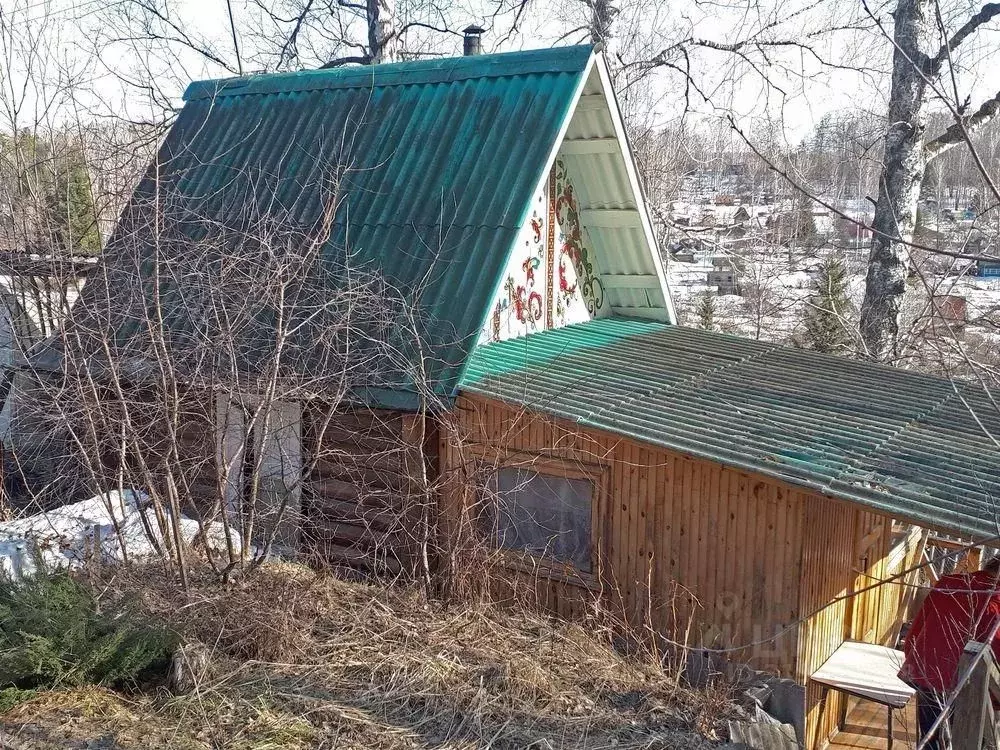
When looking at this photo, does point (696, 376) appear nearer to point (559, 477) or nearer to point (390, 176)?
point (559, 477)

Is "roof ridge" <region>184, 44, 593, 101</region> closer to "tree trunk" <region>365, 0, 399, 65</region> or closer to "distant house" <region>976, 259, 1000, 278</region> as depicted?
"distant house" <region>976, 259, 1000, 278</region>

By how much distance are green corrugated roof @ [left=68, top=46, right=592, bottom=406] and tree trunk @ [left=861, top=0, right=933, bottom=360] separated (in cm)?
575

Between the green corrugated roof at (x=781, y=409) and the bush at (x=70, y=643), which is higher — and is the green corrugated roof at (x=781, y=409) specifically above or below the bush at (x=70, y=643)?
above

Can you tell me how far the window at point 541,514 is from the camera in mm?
7984

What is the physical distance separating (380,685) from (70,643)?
205cm

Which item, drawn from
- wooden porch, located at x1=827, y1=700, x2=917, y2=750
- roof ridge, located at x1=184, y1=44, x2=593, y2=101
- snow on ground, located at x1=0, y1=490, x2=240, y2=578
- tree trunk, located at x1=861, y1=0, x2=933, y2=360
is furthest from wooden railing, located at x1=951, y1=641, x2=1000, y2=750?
tree trunk, located at x1=861, y1=0, x2=933, y2=360

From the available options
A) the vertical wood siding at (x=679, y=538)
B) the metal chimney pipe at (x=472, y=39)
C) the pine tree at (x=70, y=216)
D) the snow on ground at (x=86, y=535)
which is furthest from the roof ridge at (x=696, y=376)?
the pine tree at (x=70, y=216)

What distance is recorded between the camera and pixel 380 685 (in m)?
6.41

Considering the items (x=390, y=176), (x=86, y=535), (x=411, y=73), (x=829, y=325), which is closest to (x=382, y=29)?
(x=411, y=73)

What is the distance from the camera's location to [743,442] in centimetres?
673

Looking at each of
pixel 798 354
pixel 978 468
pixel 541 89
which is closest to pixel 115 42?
pixel 541 89

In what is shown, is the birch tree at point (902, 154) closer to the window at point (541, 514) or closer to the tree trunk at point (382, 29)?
the window at point (541, 514)

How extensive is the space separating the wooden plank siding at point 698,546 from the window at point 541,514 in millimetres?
176

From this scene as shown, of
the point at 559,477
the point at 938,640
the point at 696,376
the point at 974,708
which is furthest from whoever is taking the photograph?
the point at 696,376
